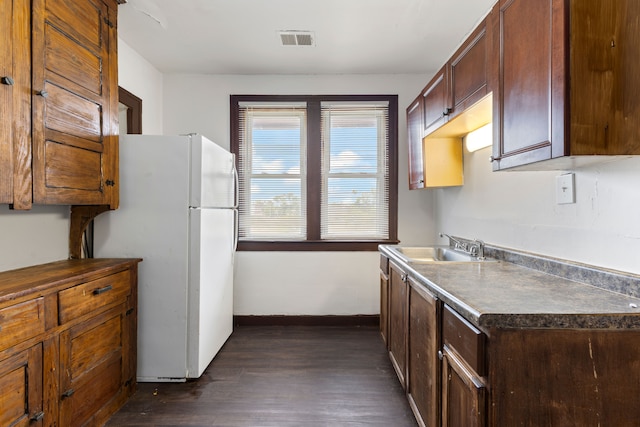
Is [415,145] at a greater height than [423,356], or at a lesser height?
greater

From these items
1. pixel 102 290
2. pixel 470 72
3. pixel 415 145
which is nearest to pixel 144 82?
pixel 102 290

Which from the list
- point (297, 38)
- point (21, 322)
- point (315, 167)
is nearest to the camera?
point (21, 322)

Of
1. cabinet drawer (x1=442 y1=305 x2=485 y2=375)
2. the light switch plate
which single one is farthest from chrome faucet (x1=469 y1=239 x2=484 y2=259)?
cabinet drawer (x1=442 y1=305 x2=485 y2=375)

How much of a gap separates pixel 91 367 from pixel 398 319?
1.76 meters

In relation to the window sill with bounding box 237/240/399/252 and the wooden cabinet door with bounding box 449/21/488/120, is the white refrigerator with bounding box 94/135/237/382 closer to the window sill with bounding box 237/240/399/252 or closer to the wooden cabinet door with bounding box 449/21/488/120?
the window sill with bounding box 237/240/399/252

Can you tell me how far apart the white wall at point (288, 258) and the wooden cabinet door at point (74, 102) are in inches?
46.5

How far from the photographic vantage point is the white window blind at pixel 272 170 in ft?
11.5

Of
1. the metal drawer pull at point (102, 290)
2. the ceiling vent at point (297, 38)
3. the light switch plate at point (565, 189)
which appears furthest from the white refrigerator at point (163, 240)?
the light switch plate at point (565, 189)

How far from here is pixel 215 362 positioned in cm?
267

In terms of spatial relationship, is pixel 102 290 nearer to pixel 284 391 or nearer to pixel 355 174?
pixel 284 391

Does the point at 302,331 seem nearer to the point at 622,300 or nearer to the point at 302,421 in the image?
the point at 302,421

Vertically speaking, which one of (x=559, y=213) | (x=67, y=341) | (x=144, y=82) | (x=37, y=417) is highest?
(x=144, y=82)

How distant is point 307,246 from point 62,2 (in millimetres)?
2512

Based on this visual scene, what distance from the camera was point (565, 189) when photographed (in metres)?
1.59
